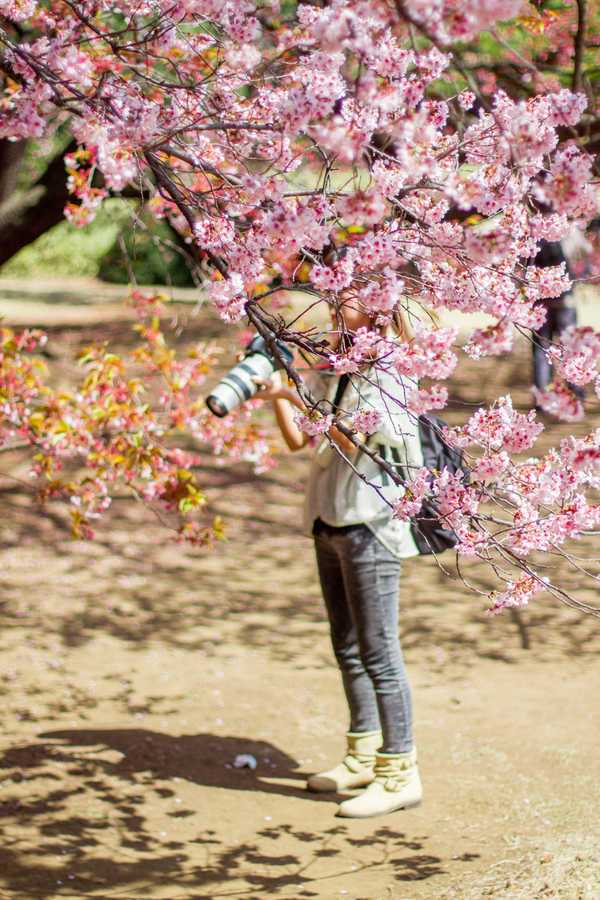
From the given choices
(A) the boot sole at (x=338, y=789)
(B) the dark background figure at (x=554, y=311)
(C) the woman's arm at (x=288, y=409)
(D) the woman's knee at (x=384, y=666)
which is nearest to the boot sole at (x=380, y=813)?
(A) the boot sole at (x=338, y=789)

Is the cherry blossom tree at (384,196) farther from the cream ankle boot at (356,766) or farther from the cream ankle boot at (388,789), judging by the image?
the cream ankle boot at (356,766)

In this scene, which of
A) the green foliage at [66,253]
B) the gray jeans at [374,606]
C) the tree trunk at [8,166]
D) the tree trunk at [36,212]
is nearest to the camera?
the gray jeans at [374,606]

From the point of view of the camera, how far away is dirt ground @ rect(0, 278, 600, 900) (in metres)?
4.17

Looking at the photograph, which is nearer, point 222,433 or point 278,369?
point 278,369

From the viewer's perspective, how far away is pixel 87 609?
757 cm

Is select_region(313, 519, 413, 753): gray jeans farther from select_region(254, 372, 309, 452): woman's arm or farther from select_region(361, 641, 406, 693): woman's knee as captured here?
select_region(254, 372, 309, 452): woman's arm

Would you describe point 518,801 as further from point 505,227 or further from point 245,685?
point 505,227

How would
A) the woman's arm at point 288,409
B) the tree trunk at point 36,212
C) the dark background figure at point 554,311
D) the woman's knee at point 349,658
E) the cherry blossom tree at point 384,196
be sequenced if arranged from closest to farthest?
the cherry blossom tree at point 384,196 → the woman's arm at point 288,409 → the woman's knee at point 349,658 → the tree trunk at point 36,212 → the dark background figure at point 554,311

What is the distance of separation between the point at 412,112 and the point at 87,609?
550 centimetres

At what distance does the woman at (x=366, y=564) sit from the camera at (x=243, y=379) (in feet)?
0.19

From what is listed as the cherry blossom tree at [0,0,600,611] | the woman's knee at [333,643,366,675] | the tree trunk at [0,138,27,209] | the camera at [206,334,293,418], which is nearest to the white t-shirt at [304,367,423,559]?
the camera at [206,334,293,418]

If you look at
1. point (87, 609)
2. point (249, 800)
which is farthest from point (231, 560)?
point (249, 800)

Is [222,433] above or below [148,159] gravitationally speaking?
below

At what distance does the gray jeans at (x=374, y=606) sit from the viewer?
4391 mm
